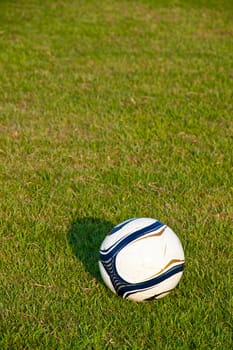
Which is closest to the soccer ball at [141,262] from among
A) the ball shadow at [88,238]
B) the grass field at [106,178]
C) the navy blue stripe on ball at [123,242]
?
the navy blue stripe on ball at [123,242]

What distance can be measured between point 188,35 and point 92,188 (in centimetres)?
722

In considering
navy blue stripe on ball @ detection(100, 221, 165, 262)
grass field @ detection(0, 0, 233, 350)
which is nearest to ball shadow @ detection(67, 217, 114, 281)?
grass field @ detection(0, 0, 233, 350)

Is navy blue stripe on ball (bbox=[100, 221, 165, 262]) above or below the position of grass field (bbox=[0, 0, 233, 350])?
above

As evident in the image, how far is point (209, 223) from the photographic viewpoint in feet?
14.8

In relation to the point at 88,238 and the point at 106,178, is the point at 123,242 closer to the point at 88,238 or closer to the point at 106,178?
the point at 88,238

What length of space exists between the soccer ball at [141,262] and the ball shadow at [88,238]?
34 cm

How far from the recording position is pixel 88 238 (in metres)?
4.31

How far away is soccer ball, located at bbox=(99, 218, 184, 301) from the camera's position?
3.41m

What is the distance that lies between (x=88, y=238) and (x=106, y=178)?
1048mm

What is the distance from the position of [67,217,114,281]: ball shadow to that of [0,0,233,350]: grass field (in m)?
0.01

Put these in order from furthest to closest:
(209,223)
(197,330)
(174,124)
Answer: (174,124) → (209,223) → (197,330)

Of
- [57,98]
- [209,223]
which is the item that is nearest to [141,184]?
[209,223]

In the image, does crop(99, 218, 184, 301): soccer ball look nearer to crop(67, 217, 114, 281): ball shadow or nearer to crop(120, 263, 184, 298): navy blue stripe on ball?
crop(120, 263, 184, 298): navy blue stripe on ball

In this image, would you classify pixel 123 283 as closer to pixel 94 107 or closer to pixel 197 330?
pixel 197 330
